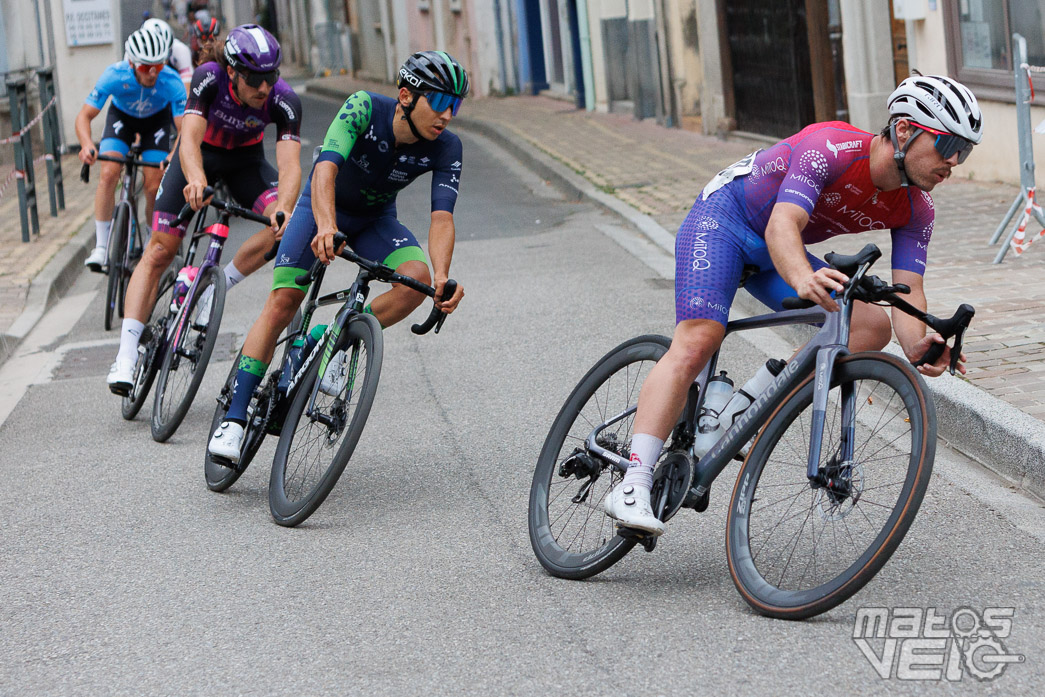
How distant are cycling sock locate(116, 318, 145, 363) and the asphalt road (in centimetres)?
37

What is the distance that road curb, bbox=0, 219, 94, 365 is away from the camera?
943 centimetres

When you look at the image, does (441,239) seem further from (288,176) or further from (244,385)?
(288,176)

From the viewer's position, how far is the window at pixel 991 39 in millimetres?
11984

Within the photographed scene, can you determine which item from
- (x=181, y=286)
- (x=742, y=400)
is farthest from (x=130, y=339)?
(x=742, y=400)

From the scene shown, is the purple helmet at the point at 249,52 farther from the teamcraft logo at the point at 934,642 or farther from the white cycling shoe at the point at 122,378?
the teamcraft logo at the point at 934,642

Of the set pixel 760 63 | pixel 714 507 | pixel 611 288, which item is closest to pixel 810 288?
pixel 714 507

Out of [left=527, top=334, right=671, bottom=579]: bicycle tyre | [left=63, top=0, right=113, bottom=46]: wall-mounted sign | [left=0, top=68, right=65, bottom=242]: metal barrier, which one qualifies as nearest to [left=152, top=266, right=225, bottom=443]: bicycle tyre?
[left=527, top=334, right=671, bottom=579]: bicycle tyre

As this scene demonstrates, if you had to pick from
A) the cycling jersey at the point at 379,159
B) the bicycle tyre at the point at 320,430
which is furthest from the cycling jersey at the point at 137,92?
the bicycle tyre at the point at 320,430

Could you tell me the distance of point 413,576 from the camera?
A: 181 inches

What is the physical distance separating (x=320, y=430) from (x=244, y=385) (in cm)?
56

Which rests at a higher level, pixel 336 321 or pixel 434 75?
pixel 434 75

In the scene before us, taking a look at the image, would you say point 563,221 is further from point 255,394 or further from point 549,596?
point 549,596

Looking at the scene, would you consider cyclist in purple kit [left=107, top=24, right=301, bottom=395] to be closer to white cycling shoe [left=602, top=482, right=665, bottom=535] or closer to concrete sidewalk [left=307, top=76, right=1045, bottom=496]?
white cycling shoe [left=602, top=482, right=665, bottom=535]

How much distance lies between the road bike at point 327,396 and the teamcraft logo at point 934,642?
197 centimetres
